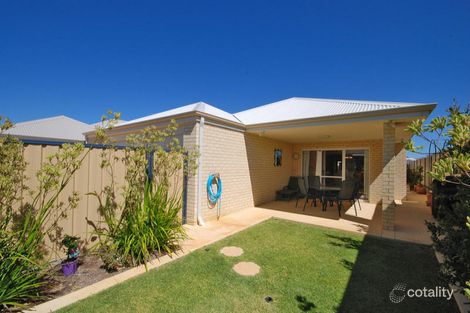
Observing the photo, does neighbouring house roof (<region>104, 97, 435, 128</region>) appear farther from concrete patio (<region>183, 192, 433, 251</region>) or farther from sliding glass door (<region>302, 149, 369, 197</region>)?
concrete patio (<region>183, 192, 433, 251</region>)

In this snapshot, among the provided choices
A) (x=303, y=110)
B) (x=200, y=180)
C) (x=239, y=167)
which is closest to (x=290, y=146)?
(x=303, y=110)

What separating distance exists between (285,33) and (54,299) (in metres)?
9.48

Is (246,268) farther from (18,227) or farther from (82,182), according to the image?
(18,227)

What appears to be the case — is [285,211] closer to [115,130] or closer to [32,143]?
[32,143]

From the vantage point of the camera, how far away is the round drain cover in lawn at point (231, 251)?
365 cm

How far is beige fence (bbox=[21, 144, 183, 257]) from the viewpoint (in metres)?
2.80

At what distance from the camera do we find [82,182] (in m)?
3.31

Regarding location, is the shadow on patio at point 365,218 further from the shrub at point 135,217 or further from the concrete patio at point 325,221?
the shrub at point 135,217

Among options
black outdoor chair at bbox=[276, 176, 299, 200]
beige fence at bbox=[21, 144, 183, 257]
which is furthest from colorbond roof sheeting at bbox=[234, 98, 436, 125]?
beige fence at bbox=[21, 144, 183, 257]

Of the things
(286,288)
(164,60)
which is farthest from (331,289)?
(164,60)

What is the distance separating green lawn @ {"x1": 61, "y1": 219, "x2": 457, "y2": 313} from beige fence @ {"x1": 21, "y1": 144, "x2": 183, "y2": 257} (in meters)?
1.34

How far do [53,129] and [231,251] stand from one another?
18376mm

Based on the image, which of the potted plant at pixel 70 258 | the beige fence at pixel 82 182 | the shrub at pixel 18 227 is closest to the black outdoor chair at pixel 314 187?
the beige fence at pixel 82 182

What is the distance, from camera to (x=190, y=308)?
7.34ft
